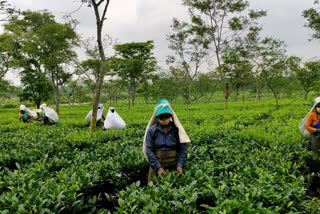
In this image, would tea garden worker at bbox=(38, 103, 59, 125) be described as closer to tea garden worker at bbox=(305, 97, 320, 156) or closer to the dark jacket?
the dark jacket

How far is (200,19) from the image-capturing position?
20.5m

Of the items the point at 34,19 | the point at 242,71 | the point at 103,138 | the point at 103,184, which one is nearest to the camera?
the point at 103,184

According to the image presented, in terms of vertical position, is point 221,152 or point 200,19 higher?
point 200,19

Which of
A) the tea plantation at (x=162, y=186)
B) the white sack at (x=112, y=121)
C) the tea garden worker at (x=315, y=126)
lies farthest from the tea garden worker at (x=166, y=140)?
the white sack at (x=112, y=121)

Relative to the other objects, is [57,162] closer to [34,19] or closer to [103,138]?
[103,138]

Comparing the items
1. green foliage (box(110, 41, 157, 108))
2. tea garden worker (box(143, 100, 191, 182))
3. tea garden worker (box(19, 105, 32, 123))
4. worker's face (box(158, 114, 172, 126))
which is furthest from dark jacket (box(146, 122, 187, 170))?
green foliage (box(110, 41, 157, 108))

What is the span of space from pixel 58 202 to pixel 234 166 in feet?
7.89

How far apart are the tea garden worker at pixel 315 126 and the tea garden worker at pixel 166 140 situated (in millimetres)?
3025

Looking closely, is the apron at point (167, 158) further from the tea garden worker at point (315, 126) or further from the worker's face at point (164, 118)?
the tea garden worker at point (315, 126)

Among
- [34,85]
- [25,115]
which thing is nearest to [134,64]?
[34,85]

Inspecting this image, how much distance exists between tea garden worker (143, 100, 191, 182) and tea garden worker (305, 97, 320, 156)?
3.02 metres

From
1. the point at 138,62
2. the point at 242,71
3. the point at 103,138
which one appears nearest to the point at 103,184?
the point at 103,138

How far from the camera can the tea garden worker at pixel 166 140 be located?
302 centimetres

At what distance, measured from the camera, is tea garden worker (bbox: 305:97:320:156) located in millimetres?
4434
